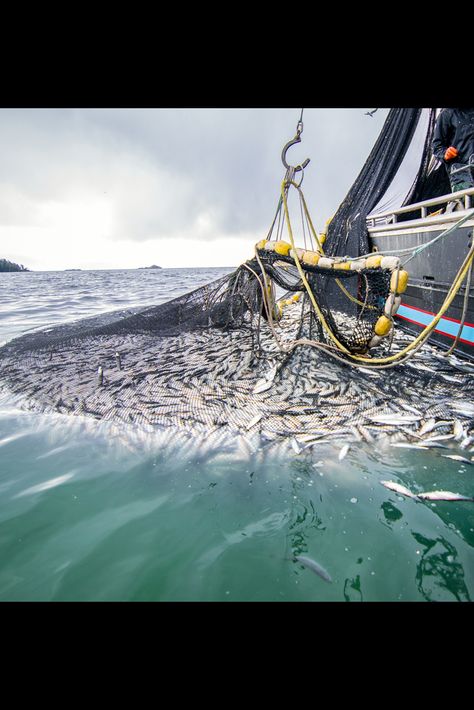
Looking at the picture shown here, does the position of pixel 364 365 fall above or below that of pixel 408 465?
above

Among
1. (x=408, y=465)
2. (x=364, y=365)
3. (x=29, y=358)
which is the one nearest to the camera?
(x=408, y=465)

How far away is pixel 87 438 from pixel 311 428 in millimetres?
2735

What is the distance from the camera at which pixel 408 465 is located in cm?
327

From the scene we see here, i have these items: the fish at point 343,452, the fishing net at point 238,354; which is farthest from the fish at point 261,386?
the fish at point 343,452

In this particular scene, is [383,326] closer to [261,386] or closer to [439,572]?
[261,386]

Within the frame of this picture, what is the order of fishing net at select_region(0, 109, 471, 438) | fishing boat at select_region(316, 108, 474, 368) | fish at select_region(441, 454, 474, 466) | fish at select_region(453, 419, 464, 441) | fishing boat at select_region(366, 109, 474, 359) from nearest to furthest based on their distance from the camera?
fish at select_region(441, 454, 474, 466) → fish at select_region(453, 419, 464, 441) → fishing net at select_region(0, 109, 471, 438) → fishing boat at select_region(366, 109, 474, 359) → fishing boat at select_region(316, 108, 474, 368)

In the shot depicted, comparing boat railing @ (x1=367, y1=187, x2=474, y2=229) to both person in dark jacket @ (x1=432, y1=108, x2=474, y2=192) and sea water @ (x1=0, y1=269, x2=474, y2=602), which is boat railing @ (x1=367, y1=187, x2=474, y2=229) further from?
sea water @ (x1=0, y1=269, x2=474, y2=602)

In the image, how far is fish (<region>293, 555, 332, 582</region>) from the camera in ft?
7.07

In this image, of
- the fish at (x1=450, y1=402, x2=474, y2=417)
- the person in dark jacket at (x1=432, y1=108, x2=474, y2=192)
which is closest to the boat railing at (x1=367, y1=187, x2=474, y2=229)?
the person in dark jacket at (x1=432, y1=108, x2=474, y2=192)

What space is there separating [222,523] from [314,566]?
776 mm

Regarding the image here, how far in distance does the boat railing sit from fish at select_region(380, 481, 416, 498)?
4.72m

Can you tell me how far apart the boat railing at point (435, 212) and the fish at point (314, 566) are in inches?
226
